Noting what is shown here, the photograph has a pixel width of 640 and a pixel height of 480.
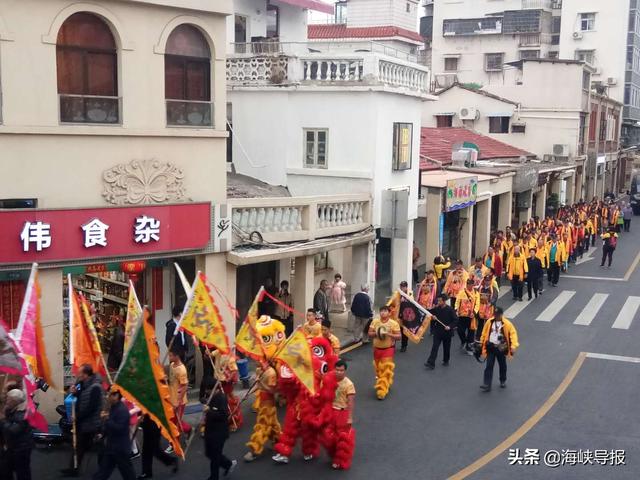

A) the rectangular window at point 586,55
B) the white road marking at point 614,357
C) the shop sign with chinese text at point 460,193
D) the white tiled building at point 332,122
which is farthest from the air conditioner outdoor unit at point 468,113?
the white road marking at point 614,357

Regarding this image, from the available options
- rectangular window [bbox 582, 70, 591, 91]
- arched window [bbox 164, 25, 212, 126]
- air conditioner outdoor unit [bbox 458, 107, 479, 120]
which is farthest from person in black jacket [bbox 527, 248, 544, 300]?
rectangular window [bbox 582, 70, 591, 91]

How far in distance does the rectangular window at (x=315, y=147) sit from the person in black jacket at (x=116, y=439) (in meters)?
10.3

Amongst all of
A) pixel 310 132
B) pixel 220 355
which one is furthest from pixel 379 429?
pixel 310 132

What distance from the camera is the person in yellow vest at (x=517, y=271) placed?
21859mm

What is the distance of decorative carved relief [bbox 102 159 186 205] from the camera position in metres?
12.2

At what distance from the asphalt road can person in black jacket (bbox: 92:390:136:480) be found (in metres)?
1.21

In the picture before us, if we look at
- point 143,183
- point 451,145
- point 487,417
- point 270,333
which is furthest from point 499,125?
point 270,333

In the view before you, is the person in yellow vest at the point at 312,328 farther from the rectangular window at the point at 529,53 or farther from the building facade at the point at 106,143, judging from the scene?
the rectangular window at the point at 529,53

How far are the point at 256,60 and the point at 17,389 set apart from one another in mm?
11351

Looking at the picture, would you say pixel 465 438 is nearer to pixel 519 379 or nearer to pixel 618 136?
pixel 519 379

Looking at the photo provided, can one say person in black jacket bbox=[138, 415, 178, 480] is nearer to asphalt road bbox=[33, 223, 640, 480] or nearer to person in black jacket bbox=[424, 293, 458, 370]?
asphalt road bbox=[33, 223, 640, 480]

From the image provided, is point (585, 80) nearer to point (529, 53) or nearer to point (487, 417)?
point (529, 53)

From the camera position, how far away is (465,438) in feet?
37.9

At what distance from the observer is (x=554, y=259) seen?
2397 centimetres
